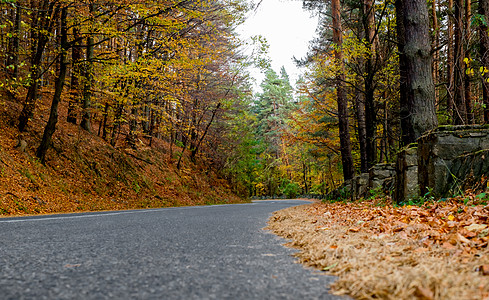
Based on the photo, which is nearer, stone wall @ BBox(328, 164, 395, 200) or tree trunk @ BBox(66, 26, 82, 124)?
stone wall @ BBox(328, 164, 395, 200)

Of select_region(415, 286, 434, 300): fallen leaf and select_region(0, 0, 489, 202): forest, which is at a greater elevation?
select_region(0, 0, 489, 202): forest

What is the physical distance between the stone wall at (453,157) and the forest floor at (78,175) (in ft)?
28.8

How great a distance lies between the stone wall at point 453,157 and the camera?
4.42 m

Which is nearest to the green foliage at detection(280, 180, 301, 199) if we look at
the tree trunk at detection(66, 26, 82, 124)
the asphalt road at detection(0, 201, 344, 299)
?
the tree trunk at detection(66, 26, 82, 124)

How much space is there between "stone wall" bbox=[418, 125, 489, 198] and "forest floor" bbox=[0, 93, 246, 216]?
345 inches

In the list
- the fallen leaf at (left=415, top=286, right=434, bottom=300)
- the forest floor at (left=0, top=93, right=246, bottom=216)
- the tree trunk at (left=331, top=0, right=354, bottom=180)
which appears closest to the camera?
the fallen leaf at (left=415, top=286, right=434, bottom=300)

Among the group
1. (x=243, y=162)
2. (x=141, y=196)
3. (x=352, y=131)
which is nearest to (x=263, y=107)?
(x=243, y=162)

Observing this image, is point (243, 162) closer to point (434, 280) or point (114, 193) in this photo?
point (114, 193)

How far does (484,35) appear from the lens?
1021cm

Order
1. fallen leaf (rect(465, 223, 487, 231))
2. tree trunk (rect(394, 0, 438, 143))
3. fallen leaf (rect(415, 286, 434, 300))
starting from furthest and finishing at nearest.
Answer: tree trunk (rect(394, 0, 438, 143)) < fallen leaf (rect(465, 223, 487, 231)) < fallen leaf (rect(415, 286, 434, 300))

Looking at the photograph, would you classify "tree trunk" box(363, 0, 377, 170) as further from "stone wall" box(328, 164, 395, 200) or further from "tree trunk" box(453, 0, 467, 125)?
"tree trunk" box(453, 0, 467, 125)

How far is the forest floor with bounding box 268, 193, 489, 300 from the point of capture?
58.1 inches

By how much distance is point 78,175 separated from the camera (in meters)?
11.9

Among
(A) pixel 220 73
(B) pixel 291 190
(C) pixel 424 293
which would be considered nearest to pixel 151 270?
(C) pixel 424 293
